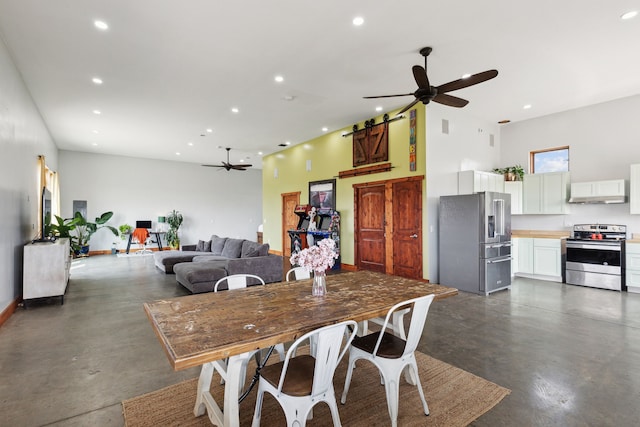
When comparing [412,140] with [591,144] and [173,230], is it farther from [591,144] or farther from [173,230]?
[173,230]

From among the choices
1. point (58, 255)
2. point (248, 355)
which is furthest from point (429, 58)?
point (58, 255)

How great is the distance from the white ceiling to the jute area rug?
356 cm

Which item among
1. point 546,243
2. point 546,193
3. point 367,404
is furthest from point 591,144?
point 367,404

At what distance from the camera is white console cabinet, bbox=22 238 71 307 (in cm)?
464

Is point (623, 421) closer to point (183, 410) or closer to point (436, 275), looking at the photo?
point (183, 410)

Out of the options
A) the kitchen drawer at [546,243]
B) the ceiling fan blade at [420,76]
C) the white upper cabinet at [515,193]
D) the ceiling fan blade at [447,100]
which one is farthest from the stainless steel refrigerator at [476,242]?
the ceiling fan blade at [420,76]

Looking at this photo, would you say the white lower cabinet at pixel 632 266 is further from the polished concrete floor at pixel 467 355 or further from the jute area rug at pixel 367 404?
the jute area rug at pixel 367 404

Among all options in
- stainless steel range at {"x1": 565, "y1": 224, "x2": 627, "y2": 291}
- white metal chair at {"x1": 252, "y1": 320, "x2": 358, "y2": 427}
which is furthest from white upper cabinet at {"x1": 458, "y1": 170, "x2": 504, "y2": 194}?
white metal chair at {"x1": 252, "y1": 320, "x2": 358, "y2": 427}

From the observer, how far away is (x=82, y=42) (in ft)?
13.0

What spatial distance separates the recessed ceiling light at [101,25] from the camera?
3557mm

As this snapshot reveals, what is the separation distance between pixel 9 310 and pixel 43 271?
63 cm

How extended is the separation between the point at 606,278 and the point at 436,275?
9.41 ft

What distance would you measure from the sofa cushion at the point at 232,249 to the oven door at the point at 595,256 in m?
6.47

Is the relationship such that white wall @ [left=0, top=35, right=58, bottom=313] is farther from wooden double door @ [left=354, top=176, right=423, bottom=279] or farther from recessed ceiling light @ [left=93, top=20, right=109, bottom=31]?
wooden double door @ [left=354, top=176, right=423, bottom=279]
